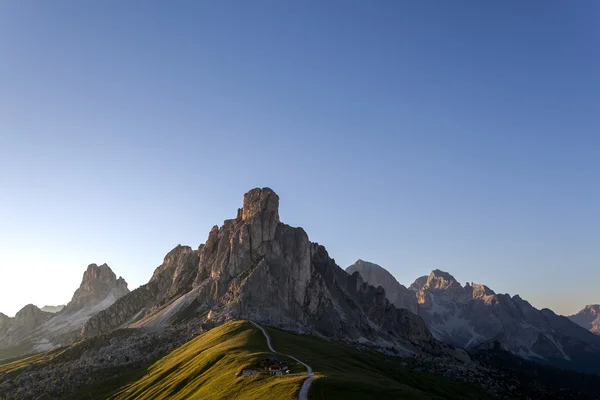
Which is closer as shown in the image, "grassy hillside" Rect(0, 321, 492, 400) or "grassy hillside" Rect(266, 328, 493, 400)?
"grassy hillside" Rect(0, 321, 492, 400)

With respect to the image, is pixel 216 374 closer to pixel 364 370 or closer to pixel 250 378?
pixel 250 378

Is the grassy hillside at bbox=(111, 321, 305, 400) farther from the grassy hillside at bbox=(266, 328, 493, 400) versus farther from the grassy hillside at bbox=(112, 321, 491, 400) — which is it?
the grassy hillside at bbox=(266, 328, 493, 400)

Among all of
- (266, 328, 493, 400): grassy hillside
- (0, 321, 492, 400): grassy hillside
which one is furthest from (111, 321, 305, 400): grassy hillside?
(266, 328, 493, 400): grassy hillside

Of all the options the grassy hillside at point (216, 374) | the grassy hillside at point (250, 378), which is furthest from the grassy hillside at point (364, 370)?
the grassy hillside at point (216, 374)

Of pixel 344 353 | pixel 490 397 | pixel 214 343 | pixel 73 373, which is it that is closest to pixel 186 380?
pixel 214 343

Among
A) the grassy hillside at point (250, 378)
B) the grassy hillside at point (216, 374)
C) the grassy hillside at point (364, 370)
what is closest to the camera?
the grassy hillside at point (250, 378)

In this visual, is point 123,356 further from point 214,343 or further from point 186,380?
point 186,380

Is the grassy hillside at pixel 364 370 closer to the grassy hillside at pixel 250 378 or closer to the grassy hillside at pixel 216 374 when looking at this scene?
the grassy hillside at pixel 250 378

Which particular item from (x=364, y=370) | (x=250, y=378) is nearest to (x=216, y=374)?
(x=250, y=378)

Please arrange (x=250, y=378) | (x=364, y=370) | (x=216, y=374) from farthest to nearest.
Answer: (x=364, y=370)
(x=216, y=374)
(x=250, y=378)

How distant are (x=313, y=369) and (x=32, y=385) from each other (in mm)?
127294

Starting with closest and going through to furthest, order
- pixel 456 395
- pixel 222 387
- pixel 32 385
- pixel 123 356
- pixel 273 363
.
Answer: pixel 222 387
pixel 273 363
pixel 456 395
pixel 32 385
pixel 123 356

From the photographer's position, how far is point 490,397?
18362cm

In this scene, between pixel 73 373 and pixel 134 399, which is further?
pixel 73 373
